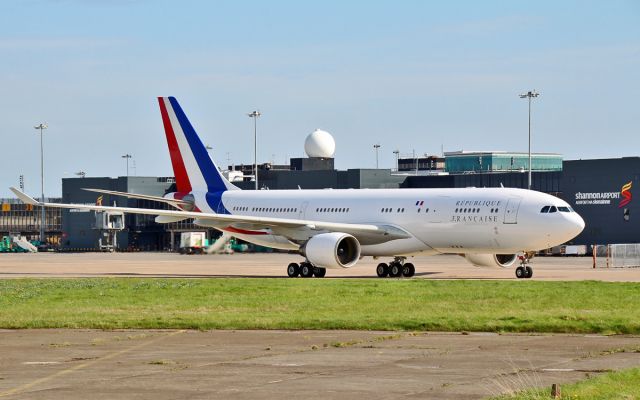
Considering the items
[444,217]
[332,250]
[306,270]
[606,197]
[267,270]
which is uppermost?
[606,197]

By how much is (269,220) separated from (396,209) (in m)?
5.75

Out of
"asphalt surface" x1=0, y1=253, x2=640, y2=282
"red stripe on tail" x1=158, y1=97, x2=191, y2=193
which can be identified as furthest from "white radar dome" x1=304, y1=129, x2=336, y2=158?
"red stripe on tail" x1=158, y1=97, x2=191, y2=193

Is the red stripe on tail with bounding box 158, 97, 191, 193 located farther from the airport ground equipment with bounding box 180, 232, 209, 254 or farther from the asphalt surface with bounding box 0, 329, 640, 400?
the asphalt surface with bounding box 0, 329, 640, 400

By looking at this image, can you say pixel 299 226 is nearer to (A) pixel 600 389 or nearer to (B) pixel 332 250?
(B) pixel 332 250

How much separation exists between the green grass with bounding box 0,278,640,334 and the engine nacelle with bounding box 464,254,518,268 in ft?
34.1

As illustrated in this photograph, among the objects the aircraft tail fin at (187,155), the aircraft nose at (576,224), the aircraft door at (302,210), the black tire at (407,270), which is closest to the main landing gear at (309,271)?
the black tire at (407,270)

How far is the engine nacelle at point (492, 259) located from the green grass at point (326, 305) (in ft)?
34.1

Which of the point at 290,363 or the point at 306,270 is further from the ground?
the point at 290,363

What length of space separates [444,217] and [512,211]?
125 inches

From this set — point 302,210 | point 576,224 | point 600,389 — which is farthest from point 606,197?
point 600,389

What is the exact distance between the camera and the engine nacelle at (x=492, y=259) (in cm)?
5459

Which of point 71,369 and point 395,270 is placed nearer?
point 71,369

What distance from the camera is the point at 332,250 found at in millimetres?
50719

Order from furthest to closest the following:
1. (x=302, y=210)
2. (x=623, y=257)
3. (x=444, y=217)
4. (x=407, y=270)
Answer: (x=623, y=257), (x=302, y=210), (x=407, y=270), (x=444, y=217)
